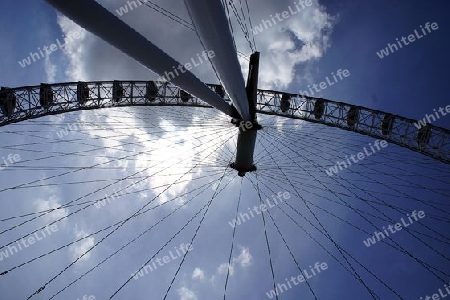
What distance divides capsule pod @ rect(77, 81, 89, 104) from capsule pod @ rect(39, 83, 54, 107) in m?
1.24

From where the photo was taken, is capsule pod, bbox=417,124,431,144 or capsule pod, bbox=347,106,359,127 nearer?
capsule pod, bbox=417,124,431,144

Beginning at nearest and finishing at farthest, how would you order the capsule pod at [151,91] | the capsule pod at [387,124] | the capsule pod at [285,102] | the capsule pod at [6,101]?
the capsule pod at [6,101], the capsule pod at [387,124], the capsule pod at [151,91], the capsule pod at [285,102]

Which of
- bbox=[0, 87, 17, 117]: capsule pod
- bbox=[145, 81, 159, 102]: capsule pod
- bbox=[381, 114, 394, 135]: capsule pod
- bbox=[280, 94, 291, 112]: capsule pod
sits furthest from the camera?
bbox=[280, 94, 291, 112]: capsule pod

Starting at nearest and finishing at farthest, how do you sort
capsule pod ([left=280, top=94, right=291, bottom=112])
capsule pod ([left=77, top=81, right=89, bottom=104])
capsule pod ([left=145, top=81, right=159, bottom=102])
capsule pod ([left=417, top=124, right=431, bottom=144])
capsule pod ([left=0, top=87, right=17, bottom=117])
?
capsule pod ([left=0, top=87, right=17, bottom=117]), capsule pod ([left=77, top=81, right=89, bottom=104]), capsule pod ([left=417, top=124, right=431, bottom=144]), capsule pod ([left=145, top=81, right=159, bottom=102]), capsule pod ([left=280, top=94, right=291, bottom=112])

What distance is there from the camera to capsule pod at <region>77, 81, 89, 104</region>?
52.4ft

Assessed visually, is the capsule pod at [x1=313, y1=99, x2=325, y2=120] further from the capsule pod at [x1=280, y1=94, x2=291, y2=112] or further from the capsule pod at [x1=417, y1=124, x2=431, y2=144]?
the capsule pod at [x1=417, y1=124, x2=431, y2=144]

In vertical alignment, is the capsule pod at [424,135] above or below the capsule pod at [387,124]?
below

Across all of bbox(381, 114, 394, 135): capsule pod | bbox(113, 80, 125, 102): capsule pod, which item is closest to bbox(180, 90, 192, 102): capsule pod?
bbox(113, 80, 125, 102): capsule pod

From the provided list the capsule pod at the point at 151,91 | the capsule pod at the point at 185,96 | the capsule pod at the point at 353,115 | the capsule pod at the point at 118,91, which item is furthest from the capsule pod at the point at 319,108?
the capsule pod at the point at 118,91

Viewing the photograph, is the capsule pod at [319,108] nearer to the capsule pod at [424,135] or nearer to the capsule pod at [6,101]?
the capsule pod at [424,135]

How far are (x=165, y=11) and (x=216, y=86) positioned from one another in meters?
6.77

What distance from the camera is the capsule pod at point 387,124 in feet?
56.2

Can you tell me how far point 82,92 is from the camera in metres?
16.0

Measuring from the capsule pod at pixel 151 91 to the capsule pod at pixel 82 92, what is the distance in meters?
3.07
